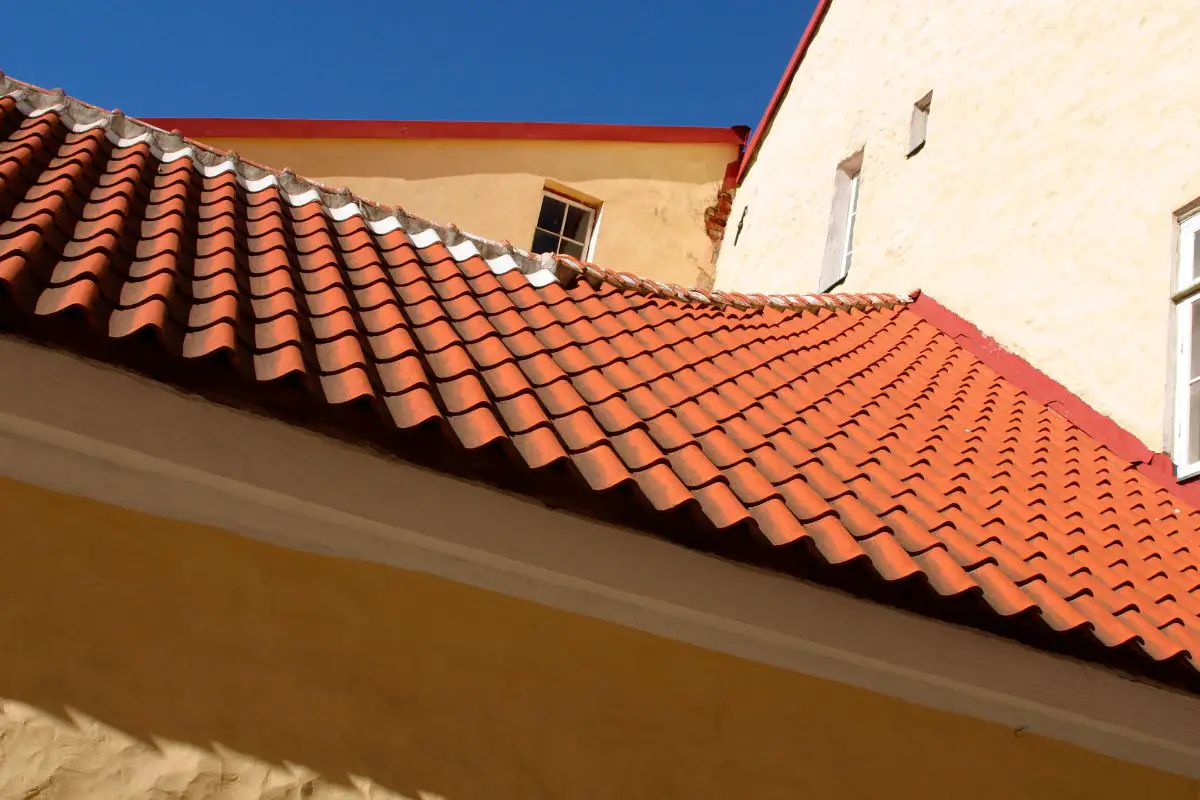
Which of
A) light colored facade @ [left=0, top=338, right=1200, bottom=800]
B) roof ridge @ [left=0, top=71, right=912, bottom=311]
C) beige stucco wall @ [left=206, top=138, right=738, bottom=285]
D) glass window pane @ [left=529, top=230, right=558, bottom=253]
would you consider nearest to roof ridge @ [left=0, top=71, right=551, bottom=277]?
roof ridge @ [left=0, top=71, right=912, bottom=311]

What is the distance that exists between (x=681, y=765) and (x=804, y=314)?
158 inches

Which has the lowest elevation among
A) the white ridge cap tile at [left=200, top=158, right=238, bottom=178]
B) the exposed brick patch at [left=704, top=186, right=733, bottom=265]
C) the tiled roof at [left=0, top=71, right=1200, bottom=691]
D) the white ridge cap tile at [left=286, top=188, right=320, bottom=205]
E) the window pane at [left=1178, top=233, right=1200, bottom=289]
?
the tiled roof at [left=0, top=71, right=1200, bottom=691]

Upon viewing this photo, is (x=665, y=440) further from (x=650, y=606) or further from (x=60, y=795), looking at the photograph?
(x=60, y=795)

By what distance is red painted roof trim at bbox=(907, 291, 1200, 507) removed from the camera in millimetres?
5363

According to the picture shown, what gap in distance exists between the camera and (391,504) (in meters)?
3.11

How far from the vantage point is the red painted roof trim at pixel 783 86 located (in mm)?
10933

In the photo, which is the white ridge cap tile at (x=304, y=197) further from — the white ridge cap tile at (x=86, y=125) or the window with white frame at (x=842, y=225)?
the window with white frame at (x=842, y=225)

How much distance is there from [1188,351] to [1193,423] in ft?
1.31

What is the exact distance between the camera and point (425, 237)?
5.03 m

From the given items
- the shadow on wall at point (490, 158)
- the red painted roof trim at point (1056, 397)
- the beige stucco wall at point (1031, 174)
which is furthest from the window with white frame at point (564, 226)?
the red painted roof trim at point (1056, 397)

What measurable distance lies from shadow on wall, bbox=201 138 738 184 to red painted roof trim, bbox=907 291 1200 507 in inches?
180

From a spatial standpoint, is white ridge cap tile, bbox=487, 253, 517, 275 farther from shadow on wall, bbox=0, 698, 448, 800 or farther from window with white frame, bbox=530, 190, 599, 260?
window with white frame, bbox=530, 190, 599, 260

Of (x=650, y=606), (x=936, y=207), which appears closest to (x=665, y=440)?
(x=650, y=606)

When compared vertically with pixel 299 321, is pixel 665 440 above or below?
below
